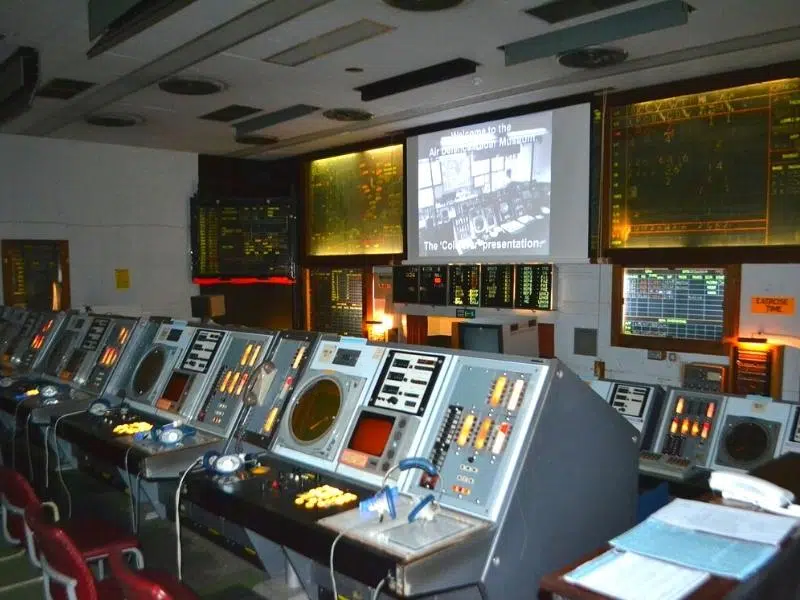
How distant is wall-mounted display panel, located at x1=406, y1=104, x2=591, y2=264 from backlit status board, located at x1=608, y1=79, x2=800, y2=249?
31cm

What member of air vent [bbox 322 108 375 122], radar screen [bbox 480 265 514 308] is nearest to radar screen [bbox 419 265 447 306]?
radar screen [bbox 480 265 514 308]

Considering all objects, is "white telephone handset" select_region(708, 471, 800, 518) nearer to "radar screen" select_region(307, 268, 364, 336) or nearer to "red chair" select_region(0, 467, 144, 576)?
"red chair" select_region(0, 467, 144, 576)

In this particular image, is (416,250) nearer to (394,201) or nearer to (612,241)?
(394,201)

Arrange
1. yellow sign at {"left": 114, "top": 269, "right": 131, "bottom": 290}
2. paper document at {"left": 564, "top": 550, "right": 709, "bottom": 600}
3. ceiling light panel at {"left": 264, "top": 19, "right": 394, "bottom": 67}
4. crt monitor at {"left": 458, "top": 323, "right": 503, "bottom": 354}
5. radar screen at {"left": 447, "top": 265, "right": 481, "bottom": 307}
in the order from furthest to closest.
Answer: yellow sign at {"left": 114, "top": 269, "right": 131, "bottom": 290}, radar screen at {"left": 447, "top": 265, "right": 481, "bottom": 307}, crt monitor at {"left": 458, "top": 323, "right": 503, "bottom": 354}, ceiling light panel at {"left": 264, "top": 19, "right": 394, "bottom": 67}, paper document at {"left": 564, "top": 550, "right": 709, "bottom": 600}

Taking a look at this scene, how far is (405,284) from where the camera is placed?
6531mm

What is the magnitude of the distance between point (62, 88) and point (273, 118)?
5.73 ft

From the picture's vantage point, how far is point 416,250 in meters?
6.63

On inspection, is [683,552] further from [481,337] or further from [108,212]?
[108,212]

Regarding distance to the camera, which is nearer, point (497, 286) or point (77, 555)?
point (77, 555)

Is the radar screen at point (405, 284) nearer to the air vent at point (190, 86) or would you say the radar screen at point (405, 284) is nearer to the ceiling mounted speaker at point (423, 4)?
the air vent at point (190, 86)

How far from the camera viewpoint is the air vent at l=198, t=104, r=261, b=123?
578 centimetres

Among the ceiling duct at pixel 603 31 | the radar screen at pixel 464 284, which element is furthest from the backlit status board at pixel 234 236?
the ceiling duct at pixel 603 31

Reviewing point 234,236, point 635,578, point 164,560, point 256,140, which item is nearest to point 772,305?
point 635,578

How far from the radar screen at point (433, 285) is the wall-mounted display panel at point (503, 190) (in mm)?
185
